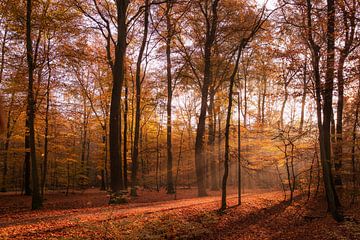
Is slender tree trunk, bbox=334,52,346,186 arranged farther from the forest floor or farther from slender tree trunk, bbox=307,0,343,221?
the forest floor

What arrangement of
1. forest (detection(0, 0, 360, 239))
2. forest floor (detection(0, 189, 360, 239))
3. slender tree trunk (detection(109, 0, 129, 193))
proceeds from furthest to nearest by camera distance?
slender tree trunk (detection(109, 0, 129, 193)) → forest (detection(0, 0, 360, 239)) → forest floor (detection(0, 189, 360, 239))

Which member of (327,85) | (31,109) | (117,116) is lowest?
(117,116)

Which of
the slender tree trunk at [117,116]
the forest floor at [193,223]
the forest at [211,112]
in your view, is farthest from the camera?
the slender tree trunk at [117,116]

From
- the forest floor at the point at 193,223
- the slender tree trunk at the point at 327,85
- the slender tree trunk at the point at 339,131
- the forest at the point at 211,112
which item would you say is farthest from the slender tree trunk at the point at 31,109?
the slender tree trunk at the point at 339,131

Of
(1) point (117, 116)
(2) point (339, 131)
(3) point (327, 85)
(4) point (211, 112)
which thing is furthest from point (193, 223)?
(4) point (211, 112)

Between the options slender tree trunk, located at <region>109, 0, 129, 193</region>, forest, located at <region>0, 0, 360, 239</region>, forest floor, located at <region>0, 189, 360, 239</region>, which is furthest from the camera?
slender tree trunk, located at <region>109, 0, 129, 193</region>

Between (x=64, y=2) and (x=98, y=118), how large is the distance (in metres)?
12.8

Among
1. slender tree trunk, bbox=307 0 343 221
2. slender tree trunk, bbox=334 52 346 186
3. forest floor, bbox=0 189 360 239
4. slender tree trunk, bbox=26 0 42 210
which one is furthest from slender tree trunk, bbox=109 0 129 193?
slender tree trunk, bbox=334 52 346 186

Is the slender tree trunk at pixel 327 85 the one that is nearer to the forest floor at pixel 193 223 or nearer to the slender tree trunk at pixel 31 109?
the forest floor at pixel 193 223

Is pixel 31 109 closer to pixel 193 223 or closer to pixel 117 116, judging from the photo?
pixel 117 116

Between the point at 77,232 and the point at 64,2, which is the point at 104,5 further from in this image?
the point at 77,232

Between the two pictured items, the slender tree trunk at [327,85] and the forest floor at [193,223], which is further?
the slender tree trunk at [327,85]

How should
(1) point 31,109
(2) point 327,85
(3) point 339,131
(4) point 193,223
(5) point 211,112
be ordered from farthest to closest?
(5) point 211,112, (3) point 339,131, (1) point 31,109, (2) point 327,85, (4) point 193,223

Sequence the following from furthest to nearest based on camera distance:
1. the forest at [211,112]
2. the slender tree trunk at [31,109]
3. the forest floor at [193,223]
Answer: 1. the slender tree trunk at [31,109]
2. the forest at [211,112]
3. the forest floor at [193,223]
